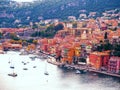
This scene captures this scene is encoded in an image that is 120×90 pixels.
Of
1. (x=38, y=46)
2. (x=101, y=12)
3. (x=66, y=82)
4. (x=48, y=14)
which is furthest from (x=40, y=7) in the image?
(x=66, y=82)

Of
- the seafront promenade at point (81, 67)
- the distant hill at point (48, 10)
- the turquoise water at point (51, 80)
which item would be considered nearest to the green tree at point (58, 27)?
the distant hill at point (48, 10)

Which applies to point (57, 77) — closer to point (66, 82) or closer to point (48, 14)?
point (66, 82)

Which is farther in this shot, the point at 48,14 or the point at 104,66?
the point at 48,14

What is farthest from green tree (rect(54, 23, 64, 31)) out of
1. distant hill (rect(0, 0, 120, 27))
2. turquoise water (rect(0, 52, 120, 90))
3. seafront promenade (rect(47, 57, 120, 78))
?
turquoise water (rect(0, 52, 120, 90))

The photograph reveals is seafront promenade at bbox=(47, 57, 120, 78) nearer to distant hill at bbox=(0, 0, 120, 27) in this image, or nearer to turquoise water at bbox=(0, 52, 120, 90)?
turquoise water at bbox=(0, 52, 120, 90)

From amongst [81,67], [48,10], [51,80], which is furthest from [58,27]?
[51,80]

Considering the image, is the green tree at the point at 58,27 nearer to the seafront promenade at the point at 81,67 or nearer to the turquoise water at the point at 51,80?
the seafront promenade at the point at 81,67
